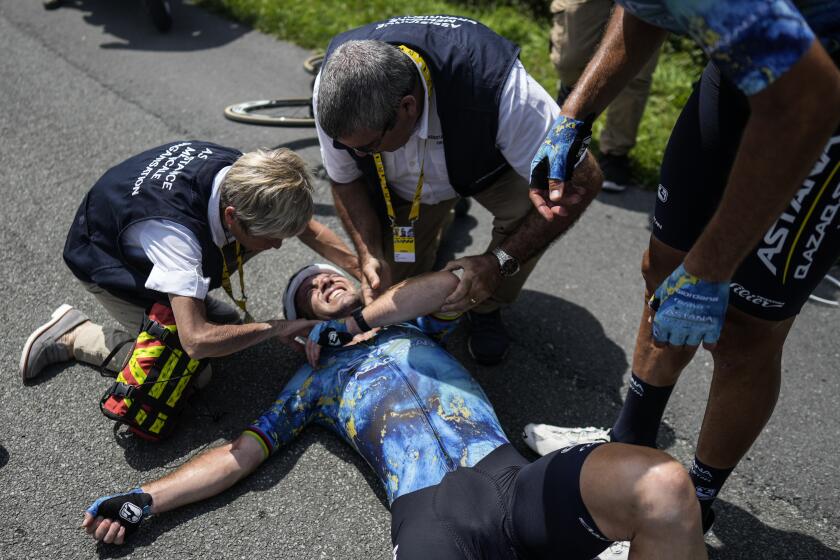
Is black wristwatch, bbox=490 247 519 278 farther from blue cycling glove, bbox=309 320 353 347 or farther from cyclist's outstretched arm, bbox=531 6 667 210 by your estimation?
blue cycling glove, bbox=309 320 353 347

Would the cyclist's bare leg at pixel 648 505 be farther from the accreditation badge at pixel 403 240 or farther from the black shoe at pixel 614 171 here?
the black shoe at pixel 614 171

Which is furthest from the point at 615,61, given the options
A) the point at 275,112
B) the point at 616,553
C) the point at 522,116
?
the point at 275,112

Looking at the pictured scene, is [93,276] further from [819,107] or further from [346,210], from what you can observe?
[819,107]

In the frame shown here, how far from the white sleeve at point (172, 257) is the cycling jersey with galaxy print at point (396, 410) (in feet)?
1.95

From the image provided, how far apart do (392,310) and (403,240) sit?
1.38 feet

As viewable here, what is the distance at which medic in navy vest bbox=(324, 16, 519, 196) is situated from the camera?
9.31 feet

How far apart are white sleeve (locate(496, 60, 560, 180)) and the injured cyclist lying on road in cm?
61

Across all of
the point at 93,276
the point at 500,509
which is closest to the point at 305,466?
the point at 500,509

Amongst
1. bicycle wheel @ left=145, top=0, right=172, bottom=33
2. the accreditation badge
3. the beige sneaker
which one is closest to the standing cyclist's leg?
the accreditation badge

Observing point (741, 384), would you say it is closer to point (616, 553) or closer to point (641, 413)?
point (641, 413)

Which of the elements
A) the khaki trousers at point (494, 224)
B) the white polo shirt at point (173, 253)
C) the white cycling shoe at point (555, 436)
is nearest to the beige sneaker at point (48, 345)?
the white polo shirt at point (173, 253)

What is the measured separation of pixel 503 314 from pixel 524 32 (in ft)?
10.8

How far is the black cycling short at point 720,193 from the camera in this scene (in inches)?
73.8

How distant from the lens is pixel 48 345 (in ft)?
10.5
